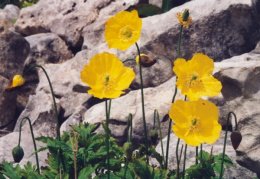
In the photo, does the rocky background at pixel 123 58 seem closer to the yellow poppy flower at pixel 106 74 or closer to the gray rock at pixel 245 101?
the gray rock at pixel 245 101

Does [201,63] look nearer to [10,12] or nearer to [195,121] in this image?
[195,121]

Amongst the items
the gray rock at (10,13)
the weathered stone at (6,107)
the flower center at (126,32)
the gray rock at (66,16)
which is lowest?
the weathered stone at (6,107)

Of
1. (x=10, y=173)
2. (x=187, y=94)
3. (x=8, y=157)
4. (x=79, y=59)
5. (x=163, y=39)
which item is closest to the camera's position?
(x=187, y=94)

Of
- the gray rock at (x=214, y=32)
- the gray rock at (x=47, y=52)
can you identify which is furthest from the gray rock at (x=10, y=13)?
Result: the gray rock at (x=214, y=32)

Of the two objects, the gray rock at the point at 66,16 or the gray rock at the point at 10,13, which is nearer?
the gray rock at the point at 66,16

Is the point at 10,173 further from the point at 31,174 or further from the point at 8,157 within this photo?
the point at 8,157

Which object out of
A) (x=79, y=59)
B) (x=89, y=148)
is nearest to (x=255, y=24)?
(x=79, y=59)

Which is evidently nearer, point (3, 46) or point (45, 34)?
point (3, 46)
